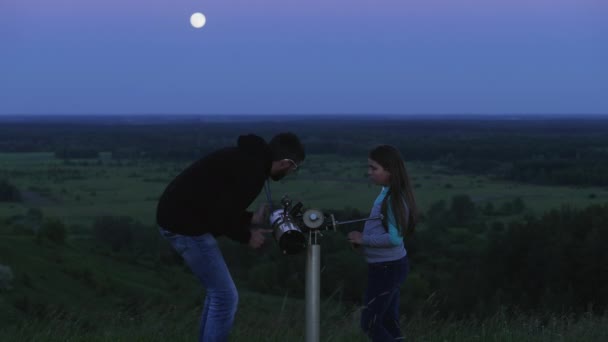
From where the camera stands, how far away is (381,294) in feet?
16.1

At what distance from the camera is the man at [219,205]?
14.7 feet

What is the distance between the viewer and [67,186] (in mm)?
114625

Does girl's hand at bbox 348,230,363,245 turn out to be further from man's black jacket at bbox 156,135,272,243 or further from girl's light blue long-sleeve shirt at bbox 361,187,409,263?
man's black jacket at bbox 156,135,272,243

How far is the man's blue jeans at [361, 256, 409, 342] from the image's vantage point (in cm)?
491

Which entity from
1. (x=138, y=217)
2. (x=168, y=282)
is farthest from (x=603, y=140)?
(x=168, y=282)

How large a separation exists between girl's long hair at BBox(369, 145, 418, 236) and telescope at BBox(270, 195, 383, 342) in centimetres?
74

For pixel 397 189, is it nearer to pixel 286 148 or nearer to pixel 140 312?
pixel 286 148

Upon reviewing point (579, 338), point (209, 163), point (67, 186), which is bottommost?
point (67, 186)

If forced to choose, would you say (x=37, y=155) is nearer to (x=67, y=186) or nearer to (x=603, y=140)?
(x=67, y=186)

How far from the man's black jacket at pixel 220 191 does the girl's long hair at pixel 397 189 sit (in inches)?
30.6

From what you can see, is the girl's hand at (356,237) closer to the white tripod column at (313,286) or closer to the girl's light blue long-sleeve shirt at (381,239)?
the girl's light blue long-sleeve shirt at (381,239)

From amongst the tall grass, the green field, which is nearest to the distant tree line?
the green field

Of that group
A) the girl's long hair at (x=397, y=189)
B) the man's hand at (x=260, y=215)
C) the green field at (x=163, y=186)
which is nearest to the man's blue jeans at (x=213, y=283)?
the man's hand at (x=260, y=215)

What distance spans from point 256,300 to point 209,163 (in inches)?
1154
